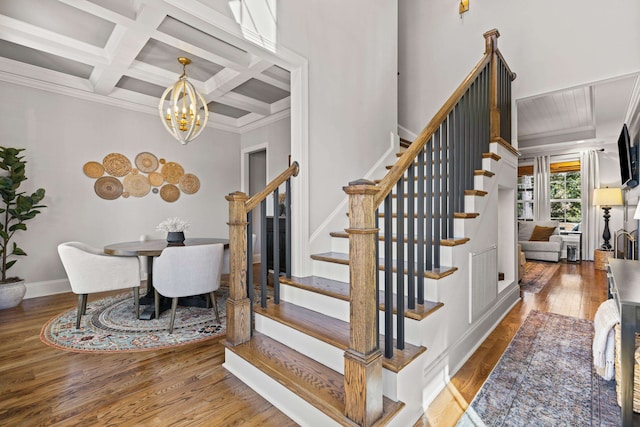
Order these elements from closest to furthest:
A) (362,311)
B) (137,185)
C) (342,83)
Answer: (362,311), (342,83), (137,185)

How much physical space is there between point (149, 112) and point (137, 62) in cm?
119

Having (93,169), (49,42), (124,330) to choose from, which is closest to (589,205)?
(124,330)

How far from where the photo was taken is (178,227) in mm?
3377

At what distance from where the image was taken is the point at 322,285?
90.0 inches

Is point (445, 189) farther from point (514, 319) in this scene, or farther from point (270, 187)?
point (514, 319)

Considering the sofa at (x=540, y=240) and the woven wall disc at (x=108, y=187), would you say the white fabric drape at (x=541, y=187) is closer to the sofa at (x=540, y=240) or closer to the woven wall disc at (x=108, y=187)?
the sofa at (x=540, y=240)

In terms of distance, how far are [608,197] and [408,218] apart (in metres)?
6.26

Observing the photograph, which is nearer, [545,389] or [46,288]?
[545,389]

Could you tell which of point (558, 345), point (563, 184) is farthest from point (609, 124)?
point (558, 345)

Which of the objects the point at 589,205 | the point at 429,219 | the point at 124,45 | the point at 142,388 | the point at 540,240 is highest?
the point at 124,45

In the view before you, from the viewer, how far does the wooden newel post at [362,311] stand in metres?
1.34

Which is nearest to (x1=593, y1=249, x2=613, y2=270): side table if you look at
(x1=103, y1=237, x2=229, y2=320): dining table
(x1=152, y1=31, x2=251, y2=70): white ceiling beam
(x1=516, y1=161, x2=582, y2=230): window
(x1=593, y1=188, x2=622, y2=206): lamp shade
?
(x1=593, y1=188, x2=622, y2=206): lamp shade

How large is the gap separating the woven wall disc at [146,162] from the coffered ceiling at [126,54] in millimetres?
690

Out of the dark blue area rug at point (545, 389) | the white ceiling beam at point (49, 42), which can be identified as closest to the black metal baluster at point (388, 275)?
the dark blue area rug at point (545, 389)
